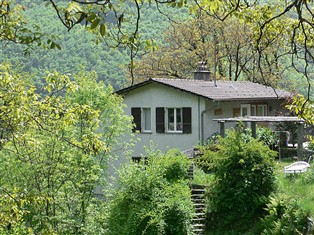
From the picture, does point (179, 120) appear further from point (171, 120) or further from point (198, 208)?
point (198, 208)

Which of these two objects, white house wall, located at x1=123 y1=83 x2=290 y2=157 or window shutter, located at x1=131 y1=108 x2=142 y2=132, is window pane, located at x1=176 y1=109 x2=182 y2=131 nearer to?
white house wall, located at x1=123 y1=83 x2=290 y2=157

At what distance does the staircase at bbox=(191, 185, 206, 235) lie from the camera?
17.6 m

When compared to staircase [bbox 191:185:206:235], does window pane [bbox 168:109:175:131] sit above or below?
above

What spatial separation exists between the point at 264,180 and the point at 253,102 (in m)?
13.0

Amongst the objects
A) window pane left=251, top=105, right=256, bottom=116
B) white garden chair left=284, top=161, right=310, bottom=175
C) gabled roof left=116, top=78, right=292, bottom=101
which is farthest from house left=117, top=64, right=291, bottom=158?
white garden chair left=284, top=161, right=310, bottom=175

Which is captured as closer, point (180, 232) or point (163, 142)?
point (180, 232)

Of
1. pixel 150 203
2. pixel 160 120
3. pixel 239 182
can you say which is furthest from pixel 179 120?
pixel 150 203

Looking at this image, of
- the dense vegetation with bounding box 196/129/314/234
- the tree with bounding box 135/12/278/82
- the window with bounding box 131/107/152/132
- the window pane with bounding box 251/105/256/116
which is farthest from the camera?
the tree with bounding box 135/12/278/82

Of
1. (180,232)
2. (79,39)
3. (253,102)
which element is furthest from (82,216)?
(79,39)

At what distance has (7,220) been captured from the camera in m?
6.61

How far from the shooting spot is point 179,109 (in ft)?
88.6

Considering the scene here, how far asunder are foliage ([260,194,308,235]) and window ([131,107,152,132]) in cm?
1169

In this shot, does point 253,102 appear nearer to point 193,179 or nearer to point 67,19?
point 193,179

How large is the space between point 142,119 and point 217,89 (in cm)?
376
